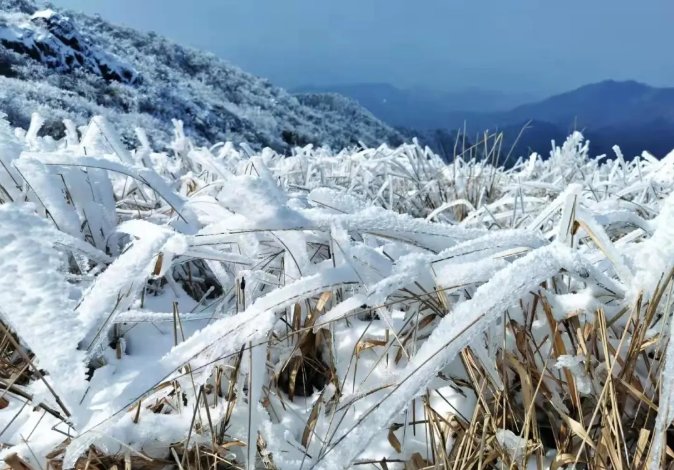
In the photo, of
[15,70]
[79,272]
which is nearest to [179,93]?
[15,70]

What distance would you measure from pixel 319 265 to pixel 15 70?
1562cm

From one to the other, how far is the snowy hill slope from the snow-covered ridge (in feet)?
0.09

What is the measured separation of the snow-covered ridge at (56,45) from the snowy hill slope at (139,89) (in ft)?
0.09

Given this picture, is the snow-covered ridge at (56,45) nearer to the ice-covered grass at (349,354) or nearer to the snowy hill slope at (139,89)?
the snowy hill slope at (139,89)

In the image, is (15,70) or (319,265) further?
(15,70)

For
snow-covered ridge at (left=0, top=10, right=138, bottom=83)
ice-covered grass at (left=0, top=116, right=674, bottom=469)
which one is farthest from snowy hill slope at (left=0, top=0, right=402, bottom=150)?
ice-covered grass at (left=0, top=116, right=674, bottom=469)

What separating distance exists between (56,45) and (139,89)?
2.34 metres

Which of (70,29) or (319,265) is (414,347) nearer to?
(319,265)

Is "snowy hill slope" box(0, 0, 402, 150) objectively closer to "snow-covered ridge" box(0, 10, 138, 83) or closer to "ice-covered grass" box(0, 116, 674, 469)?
"snow-covered ridge" box(0, 10, 138, 83)

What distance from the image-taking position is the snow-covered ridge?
49.1ft

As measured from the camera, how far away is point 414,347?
58cm

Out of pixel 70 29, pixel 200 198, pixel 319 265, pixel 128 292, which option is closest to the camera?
pixel 128 292

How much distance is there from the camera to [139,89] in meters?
16.8

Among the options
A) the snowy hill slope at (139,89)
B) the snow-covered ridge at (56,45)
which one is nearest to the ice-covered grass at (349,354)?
the snowy hill slope at (139,89)
